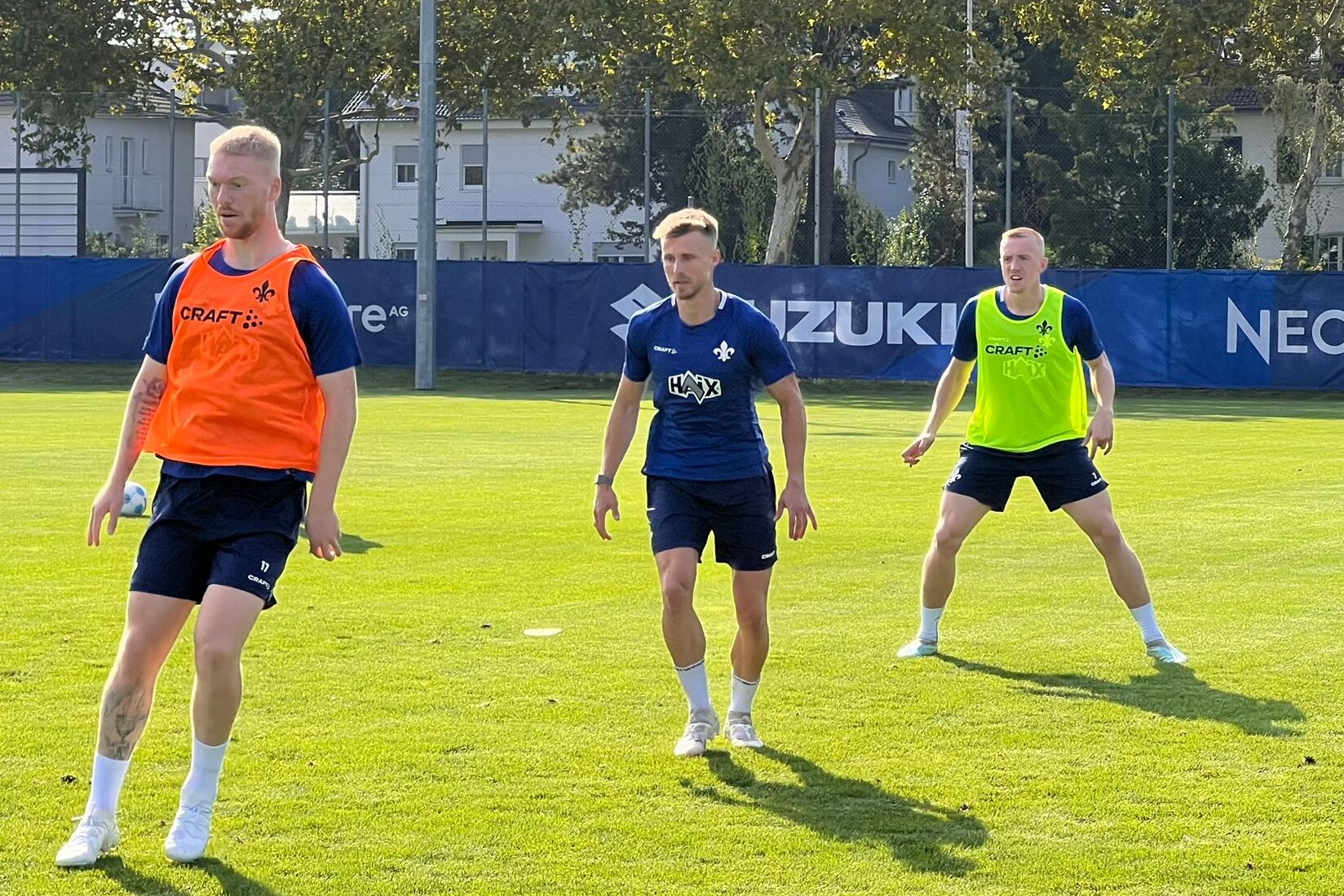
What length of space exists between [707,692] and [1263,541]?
739 centimetres

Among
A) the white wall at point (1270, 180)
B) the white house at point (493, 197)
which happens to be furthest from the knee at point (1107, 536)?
the white house at point (493, 197)

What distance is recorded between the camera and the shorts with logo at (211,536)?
550 cm

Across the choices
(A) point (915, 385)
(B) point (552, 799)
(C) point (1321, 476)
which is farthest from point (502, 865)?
(A) point (915, 385)

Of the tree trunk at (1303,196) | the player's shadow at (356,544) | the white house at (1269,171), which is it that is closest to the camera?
the player's shadow at (356,544)

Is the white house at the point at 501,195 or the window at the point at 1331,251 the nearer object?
the window at the point at 1331,251

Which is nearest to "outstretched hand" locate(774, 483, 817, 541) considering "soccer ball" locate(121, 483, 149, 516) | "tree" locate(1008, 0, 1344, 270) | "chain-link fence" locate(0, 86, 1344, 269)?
"soccer ball" locate(121, 483, 149, 516)

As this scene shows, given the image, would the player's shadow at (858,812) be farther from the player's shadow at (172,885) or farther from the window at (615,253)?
the window at (615,253)

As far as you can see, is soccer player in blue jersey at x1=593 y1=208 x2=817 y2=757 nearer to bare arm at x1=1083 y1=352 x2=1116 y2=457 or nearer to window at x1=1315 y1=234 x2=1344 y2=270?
bare arm at x1=1083 y1=352 x2=1116 y2=457

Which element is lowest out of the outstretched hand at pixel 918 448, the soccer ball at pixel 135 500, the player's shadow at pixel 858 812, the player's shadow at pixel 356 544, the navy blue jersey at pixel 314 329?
the player's shadow at pixel 858 812

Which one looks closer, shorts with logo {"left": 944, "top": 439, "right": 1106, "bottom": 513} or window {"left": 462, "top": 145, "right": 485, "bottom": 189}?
shorts with logo {"left": 944, "top": 439, "right": 1106, "bottom": 513}

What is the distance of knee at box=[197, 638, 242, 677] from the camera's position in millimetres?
5402

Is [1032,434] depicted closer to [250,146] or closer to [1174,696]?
[1174,696]

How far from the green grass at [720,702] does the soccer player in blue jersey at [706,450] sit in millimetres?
495

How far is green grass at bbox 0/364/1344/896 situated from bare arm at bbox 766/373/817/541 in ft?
2.76
